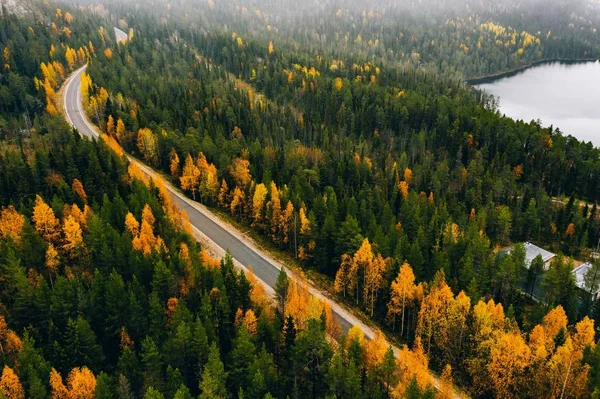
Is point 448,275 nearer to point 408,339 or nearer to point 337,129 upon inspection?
point 408,339

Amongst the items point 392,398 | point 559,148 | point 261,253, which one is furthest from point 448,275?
point 559,148

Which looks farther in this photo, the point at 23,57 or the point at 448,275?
the point at 23,57

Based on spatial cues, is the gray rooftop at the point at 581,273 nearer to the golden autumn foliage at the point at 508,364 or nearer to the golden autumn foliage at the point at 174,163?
the golden autumn foliage at the point at 508,364

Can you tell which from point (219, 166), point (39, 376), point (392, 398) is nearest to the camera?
point (39, 376)

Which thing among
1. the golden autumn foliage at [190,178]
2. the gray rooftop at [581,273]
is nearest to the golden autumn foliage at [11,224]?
the golden autumn foliage at [190,178]

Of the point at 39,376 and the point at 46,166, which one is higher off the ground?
the point at 46,166

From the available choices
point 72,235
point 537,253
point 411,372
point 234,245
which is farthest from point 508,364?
point 72,235

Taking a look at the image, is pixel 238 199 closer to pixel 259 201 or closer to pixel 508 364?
pixel 259 201
